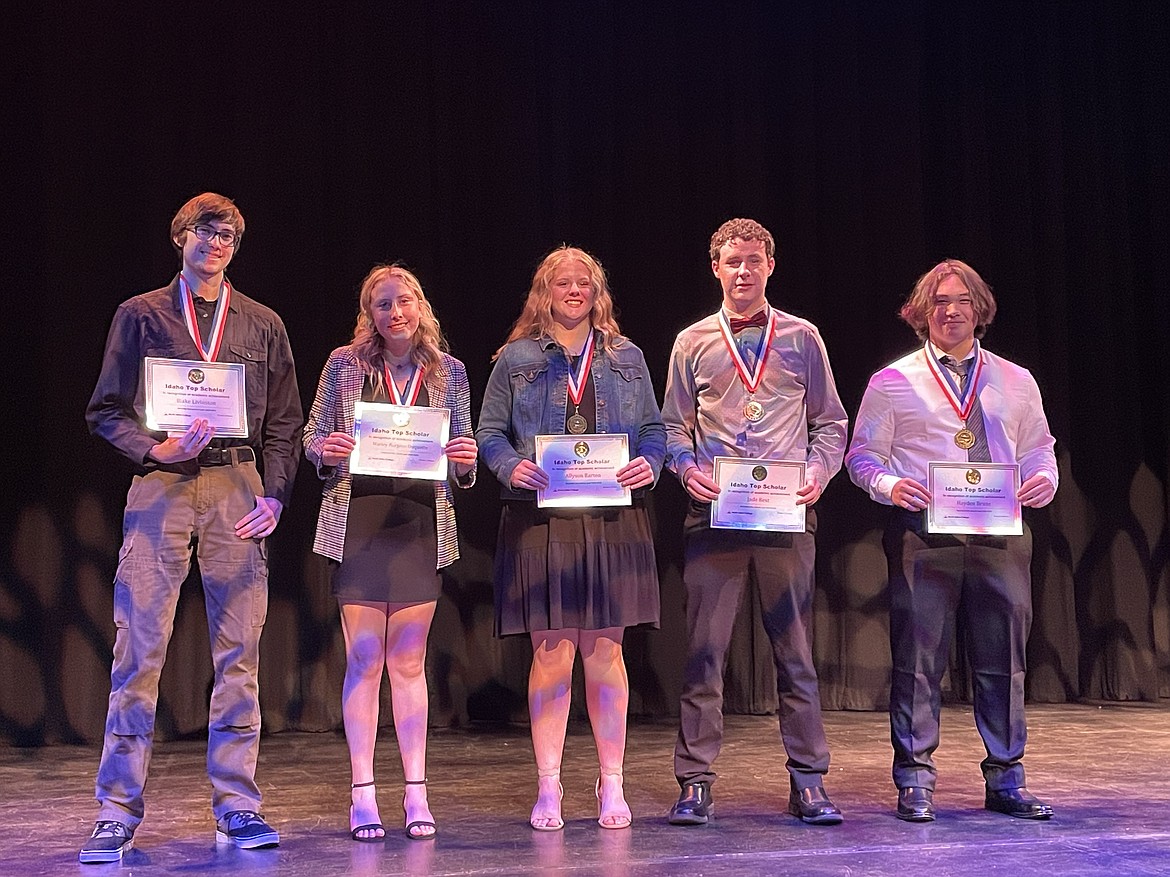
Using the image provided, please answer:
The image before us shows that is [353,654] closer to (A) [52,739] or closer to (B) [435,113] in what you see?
(A) [52,739]

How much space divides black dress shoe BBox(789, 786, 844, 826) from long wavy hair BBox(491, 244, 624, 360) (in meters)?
1.44

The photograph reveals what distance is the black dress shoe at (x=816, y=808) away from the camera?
3.46 metres

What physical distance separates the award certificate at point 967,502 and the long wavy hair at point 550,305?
106 centimetres

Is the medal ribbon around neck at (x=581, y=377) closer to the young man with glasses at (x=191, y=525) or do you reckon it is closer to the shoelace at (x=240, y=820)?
the young man with glasses at (x=191, y=525)

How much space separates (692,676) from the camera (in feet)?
11.6

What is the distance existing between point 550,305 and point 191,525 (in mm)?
1221

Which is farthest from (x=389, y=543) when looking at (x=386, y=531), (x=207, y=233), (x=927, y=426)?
(x=927, y=426)

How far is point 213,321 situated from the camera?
3.40 m

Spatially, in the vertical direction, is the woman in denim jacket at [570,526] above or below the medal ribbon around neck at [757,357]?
below

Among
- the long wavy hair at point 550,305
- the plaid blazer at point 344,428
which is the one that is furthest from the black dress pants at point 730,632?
the plaid blazer at point 344,428

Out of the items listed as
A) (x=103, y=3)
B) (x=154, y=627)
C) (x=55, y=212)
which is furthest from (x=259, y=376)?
(x=103, y=3)

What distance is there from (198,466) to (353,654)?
2.24ft

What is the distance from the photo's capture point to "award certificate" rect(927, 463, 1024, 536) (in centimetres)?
355

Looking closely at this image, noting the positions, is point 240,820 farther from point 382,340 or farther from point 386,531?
point 382,340
